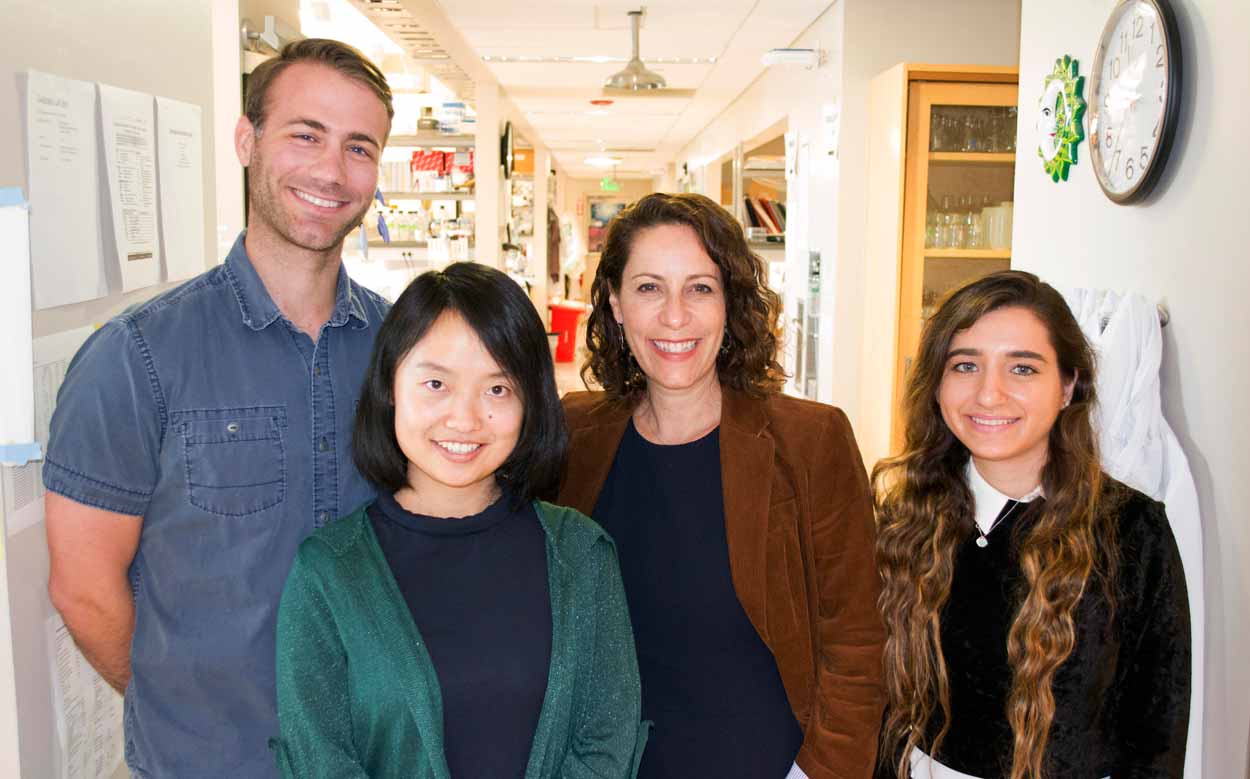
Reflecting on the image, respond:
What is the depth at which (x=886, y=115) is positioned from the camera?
15.0 feet

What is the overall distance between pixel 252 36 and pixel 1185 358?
2.69m

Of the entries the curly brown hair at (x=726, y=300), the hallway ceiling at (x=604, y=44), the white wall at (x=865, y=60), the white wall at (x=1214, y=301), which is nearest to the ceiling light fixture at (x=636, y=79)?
the hallway ceiling at (x=604, y=44)

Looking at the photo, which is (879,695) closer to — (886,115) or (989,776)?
(989,776)

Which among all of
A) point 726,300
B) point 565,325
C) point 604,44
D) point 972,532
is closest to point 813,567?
point 972,532

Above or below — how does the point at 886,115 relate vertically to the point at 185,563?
above

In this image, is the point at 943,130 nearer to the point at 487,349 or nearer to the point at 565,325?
the point at 487,349

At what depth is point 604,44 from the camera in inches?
240

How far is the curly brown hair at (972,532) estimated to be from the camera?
63.8 inches

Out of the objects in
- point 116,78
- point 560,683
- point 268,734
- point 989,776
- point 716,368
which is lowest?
point 989,776

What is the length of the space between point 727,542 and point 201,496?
849 millimetres

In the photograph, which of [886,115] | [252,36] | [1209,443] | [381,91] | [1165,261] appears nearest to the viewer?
[381,91]

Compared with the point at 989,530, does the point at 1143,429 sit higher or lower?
higher

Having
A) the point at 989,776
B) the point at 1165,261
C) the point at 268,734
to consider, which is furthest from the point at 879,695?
the point at 1165,261

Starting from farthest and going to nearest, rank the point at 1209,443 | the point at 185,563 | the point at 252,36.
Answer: the point at 252,36
the point at 1209,443
the point at 185,563
